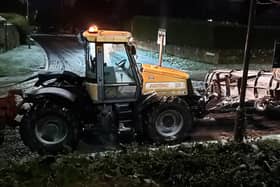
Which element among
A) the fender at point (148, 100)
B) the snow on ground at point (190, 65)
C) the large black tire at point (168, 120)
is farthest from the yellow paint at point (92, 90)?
the snow on ground at point (190, 65)

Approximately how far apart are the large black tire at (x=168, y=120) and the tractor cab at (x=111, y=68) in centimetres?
50

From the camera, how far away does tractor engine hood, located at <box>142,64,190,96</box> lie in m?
9.55

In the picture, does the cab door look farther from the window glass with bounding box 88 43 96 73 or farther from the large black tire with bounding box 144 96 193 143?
the large black tire with bounding box 144 96 193 143

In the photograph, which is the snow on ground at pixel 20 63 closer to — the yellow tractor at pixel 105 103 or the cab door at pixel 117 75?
the yellow tractor at pixel 105 103

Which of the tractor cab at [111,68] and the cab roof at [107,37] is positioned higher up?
the cab roof at [107,37]

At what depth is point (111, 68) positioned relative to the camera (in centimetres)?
912

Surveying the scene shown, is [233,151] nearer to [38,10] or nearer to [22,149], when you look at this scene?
[22,149]

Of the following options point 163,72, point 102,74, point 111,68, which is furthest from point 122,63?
point 163,72

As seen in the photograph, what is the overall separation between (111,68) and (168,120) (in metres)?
1.51

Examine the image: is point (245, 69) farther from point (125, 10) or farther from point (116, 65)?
point (125, 10)

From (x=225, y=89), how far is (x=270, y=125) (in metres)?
1.54

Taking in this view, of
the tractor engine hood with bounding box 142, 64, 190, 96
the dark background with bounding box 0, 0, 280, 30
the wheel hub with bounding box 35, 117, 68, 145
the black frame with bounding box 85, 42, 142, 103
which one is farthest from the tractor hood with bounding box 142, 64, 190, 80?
the dark background with bounding box 0, 0, 280, 30

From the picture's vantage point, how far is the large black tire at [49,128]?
8.64 metres

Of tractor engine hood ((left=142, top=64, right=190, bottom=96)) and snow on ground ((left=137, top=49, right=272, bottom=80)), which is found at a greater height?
tractor engine hood ((left=142, top=64, right=190, bottom=96))
